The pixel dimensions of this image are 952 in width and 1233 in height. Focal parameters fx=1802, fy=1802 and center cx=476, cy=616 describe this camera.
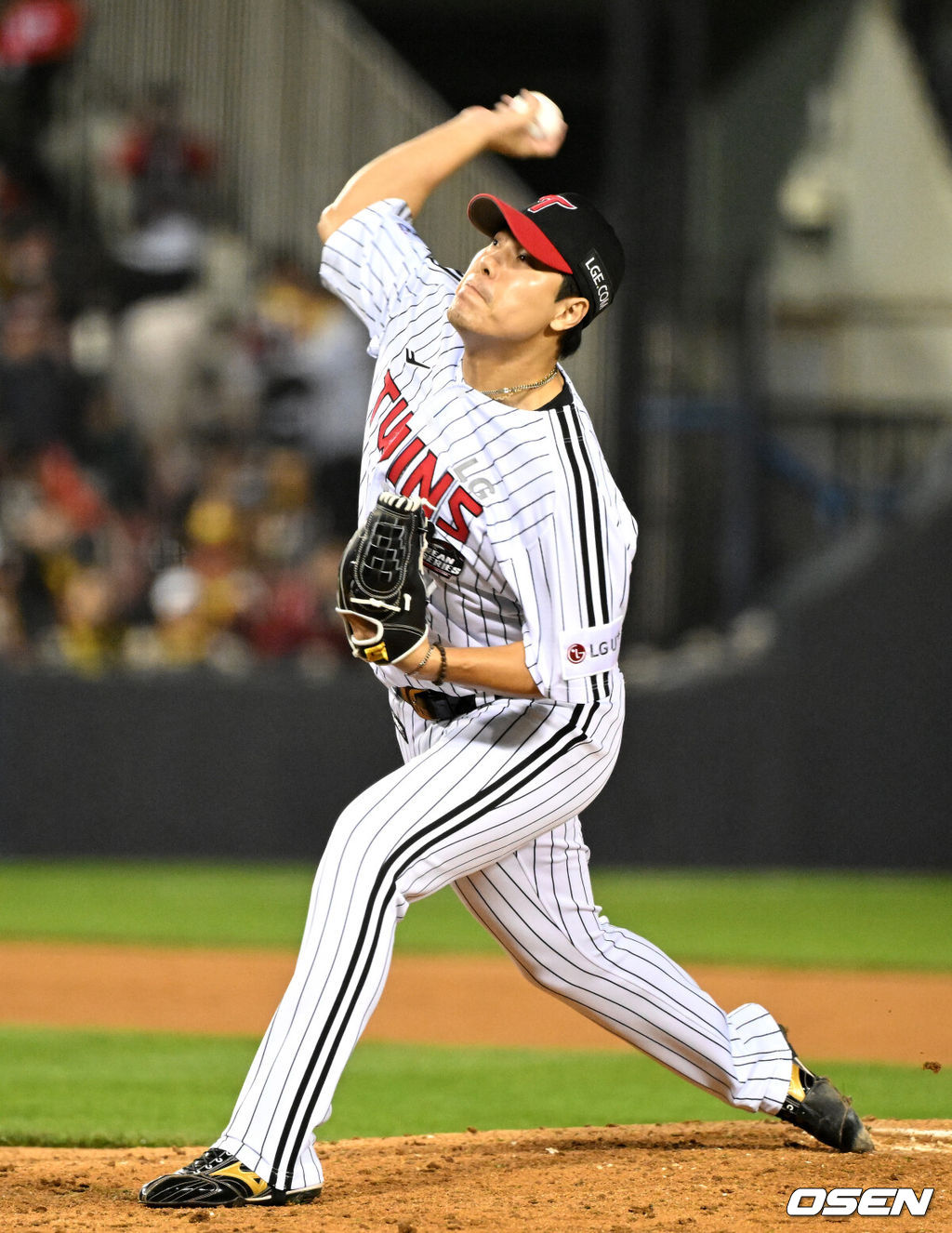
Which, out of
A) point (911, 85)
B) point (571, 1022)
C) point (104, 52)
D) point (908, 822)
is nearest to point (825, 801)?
point (908, 822)

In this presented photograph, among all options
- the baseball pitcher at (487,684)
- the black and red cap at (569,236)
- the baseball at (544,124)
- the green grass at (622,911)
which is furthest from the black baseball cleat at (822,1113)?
the green grass at (622,911)

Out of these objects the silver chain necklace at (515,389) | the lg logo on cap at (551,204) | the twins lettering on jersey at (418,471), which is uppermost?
the lg logo on cap at (551,204)

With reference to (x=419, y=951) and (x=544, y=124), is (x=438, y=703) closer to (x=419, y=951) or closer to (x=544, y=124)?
(x=544, y=124)

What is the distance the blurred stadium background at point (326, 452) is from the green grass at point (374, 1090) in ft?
15.2

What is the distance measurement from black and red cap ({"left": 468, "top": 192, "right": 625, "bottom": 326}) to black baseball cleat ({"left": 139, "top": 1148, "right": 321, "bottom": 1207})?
1.75 meters

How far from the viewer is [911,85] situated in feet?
43.0

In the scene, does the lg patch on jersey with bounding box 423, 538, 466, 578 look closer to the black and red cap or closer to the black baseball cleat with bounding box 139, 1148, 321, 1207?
the black and red cap

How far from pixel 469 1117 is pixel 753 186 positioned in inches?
360

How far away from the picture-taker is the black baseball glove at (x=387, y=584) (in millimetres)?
3309

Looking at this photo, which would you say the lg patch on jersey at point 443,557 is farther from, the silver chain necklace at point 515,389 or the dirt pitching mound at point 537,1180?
the dirt pitching mound at point 537,1180

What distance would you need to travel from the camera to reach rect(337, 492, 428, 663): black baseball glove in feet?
10.9

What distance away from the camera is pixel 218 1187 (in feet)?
10.5

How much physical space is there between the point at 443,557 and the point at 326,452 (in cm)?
797

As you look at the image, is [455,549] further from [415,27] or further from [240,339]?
[415,27]
